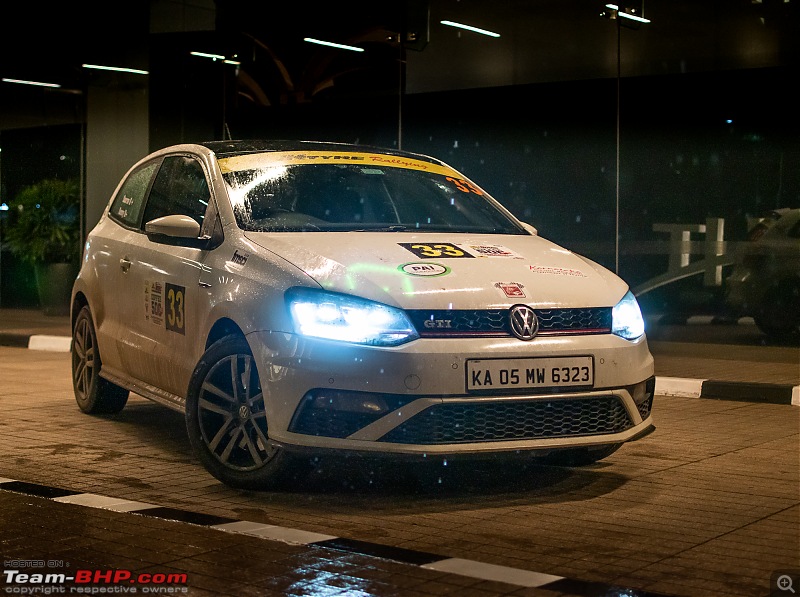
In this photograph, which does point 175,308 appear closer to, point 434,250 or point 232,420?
point 232,420

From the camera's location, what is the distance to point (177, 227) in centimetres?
656

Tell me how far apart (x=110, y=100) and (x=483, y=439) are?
555 inches

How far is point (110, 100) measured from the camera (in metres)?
18.5

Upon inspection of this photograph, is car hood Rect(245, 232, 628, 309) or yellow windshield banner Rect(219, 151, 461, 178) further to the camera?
yellow windshield banner Rect(219, 151, 461, 178)

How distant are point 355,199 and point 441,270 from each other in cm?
129

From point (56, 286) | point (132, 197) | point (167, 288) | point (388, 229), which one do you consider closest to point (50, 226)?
point (56, 286)

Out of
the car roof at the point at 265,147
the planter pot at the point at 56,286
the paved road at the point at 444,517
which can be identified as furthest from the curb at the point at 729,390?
the planter pot at the point at 56,286

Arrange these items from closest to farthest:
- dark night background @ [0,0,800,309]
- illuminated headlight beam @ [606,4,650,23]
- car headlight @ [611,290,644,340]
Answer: car headlight @ [611,290,644,340] < dark night background @ [0,0,800,309] < illuminated headlight beam @ [606,4,650,23]

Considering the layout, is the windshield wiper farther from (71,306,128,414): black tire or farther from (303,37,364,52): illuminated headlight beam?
(303,37,364,52): illuminated headlight beam

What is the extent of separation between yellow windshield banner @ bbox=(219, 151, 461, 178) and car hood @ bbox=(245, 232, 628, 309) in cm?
77

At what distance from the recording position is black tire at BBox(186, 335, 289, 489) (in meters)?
5.90

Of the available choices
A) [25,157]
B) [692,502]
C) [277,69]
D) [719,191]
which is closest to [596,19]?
[719,191]

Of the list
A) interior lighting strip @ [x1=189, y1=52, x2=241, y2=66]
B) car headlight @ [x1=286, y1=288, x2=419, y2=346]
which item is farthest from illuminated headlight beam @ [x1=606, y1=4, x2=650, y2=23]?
car headlight @ [x1=286, y1=288, x2=419, y2=346]

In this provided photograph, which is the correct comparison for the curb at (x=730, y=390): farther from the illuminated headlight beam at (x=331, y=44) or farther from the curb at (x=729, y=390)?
the illuminated headlight beam at (x=331, y=44)
